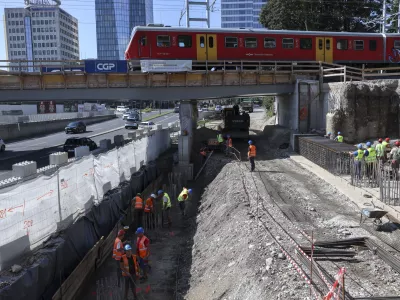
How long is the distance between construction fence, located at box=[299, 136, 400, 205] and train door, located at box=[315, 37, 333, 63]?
28.7ft

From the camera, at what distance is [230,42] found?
27.0 metres

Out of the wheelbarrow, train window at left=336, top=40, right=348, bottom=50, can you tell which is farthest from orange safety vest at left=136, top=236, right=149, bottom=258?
train window at left=336, top=40, right=348, bottom=50

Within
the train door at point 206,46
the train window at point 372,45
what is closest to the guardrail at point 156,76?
the train door at point 206,46

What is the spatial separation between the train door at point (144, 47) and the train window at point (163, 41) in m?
0.75

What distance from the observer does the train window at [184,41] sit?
1023 inches

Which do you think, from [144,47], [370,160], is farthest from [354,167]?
[144,47]

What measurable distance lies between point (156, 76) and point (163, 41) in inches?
97.1

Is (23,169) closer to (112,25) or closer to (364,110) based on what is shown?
(364,110)

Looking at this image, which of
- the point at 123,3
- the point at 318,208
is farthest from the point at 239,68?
the point at 123,3

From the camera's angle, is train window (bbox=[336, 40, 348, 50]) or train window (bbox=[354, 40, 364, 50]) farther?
train window (bbox=[354, 40, 364, 50])

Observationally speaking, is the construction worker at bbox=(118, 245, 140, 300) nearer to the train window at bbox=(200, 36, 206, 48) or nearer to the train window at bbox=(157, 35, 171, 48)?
the train window at bbox=(157, 35, 171, 48)

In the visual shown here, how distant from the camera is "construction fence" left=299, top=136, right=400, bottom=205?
13633mm

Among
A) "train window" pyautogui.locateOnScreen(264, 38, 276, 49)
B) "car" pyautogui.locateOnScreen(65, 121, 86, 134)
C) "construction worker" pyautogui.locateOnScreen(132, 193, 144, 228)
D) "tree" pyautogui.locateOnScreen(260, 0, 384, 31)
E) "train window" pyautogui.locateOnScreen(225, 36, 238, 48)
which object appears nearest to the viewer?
"construction worker" pyautogui.locateOnScreen(132, 193, 144, 228)

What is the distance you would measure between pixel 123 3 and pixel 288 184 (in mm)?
174178
